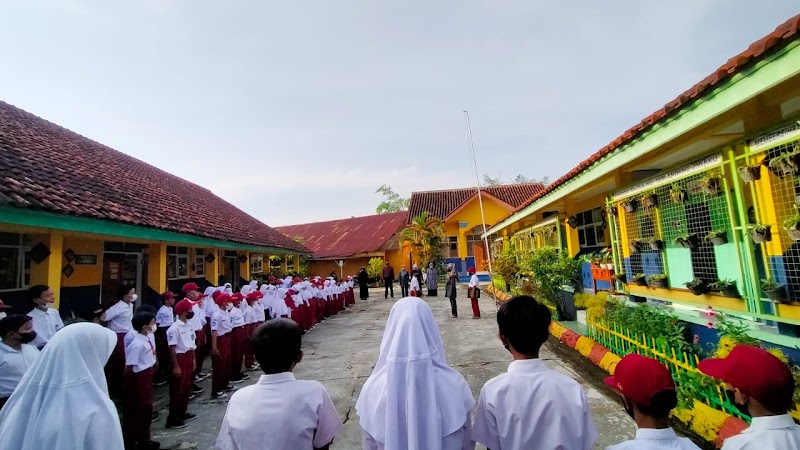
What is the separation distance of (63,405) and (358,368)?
5176 millimetres

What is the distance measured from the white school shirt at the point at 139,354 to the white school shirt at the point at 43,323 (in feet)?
4.36

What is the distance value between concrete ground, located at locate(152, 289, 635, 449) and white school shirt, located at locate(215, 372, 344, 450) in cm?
226

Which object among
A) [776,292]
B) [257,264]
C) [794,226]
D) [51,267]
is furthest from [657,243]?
[257,264]

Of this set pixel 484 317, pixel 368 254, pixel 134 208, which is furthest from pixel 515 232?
pixel 134 208

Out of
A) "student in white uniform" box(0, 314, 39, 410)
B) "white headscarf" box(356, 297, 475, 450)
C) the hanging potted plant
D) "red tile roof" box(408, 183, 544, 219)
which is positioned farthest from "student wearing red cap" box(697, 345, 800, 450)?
"red tile roof" box(408, 183, 544, 219)

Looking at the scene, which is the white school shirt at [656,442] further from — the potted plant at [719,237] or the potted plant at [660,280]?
the potted plant at [660,280]

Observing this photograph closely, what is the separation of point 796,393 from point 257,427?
379cm

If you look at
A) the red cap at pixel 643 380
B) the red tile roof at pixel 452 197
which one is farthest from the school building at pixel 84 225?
the red tile roof at pixel 452 197

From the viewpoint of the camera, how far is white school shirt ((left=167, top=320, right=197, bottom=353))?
15.5 ft

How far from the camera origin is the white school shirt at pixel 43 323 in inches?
178

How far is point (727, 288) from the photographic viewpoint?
13.5ft

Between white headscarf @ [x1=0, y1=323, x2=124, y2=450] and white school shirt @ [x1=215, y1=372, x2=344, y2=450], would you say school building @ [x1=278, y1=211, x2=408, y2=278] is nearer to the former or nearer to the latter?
white headscarf @ [x1=0, y1=323, x2=124, y2=450]

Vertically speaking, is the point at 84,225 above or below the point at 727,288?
above

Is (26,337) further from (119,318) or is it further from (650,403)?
(650,403)
